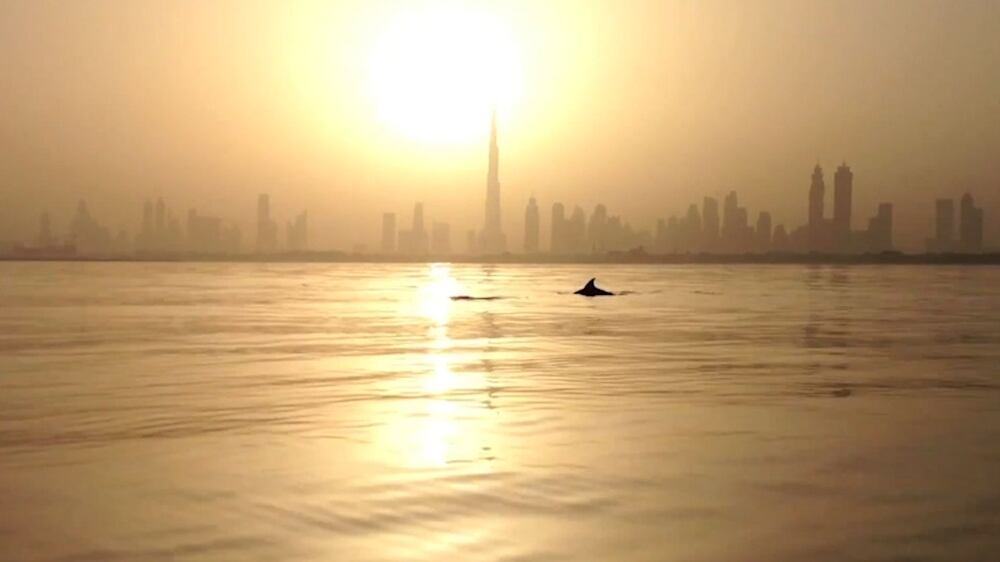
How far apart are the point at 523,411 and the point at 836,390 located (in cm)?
798

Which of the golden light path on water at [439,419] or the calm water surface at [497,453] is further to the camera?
the golden light path on water at [439,419]

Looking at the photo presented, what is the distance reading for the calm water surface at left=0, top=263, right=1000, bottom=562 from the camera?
11.1 meters

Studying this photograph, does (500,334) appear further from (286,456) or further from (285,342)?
(286,456)

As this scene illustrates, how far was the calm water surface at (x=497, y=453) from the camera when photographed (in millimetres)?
11094

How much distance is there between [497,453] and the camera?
1580 cm

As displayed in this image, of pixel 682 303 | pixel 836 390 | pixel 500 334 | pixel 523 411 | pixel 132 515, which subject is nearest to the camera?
pixel 132 515

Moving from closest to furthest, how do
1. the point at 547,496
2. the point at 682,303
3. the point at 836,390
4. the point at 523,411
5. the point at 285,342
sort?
the point at 547,496
the point at 523,411
the point at 836,390
the point at 285,342
the point at 682,303

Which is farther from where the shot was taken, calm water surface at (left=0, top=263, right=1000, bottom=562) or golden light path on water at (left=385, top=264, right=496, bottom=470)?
golden light path on water at (left=385, top=264, right=496, bottom=470)

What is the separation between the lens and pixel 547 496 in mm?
12984

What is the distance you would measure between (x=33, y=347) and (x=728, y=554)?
29602 mm

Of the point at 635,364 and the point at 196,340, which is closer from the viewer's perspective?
the point at 635,364

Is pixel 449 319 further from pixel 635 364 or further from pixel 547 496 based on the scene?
pixel 547 496

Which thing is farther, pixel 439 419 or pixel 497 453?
pixel 439 419

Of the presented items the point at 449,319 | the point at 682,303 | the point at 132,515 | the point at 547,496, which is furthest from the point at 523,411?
the point at 682,303
